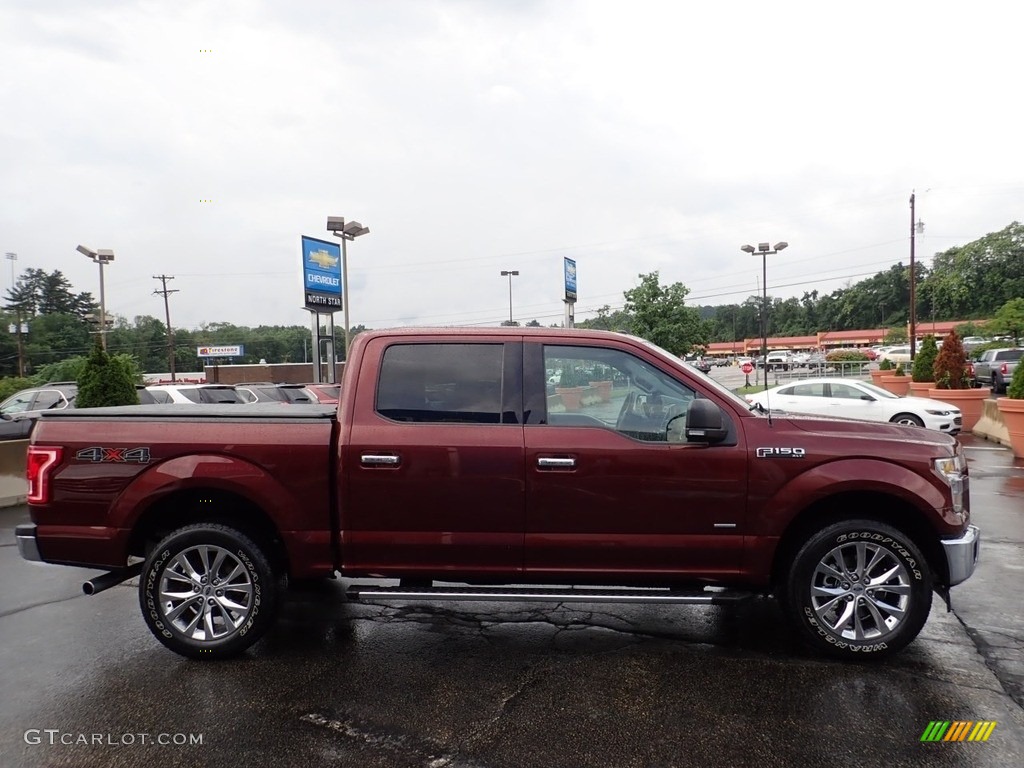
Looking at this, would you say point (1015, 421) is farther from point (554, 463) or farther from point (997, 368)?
point (997, 368)

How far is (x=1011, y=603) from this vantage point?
5.05m

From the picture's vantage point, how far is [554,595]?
13.4ft

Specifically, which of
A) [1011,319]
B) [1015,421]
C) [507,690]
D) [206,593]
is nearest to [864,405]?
[1015,421]

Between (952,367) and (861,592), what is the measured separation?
52.7 ft

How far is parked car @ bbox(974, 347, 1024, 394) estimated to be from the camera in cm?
2595

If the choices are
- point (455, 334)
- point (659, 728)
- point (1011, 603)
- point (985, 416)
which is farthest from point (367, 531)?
point (985, 416)

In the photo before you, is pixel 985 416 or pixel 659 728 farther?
pixel 985 416

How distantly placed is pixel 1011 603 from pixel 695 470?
9.69 ft

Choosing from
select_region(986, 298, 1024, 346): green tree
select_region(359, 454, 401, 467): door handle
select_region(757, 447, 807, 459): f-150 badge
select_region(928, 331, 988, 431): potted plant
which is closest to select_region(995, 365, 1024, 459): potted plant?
select_region(928, 331, 988, 431): potted plant

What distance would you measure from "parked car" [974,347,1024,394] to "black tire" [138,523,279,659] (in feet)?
94.0

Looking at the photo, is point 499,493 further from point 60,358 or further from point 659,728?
point 60,358

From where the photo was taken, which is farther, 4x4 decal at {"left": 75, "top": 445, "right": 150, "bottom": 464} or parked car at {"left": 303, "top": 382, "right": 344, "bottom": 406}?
parked car at {"left": 303, "top": 382, "right": 344, "bottom": 406}

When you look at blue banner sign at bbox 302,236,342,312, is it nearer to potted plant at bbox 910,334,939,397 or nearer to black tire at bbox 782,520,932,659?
potted plant at bbox 910,334,939,397

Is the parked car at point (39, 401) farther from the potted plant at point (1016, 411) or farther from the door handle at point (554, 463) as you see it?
the potted plant at point (1016, 411)
